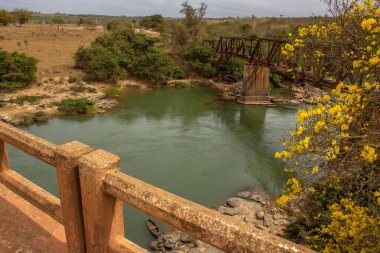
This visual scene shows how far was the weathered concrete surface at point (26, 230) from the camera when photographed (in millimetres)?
2822

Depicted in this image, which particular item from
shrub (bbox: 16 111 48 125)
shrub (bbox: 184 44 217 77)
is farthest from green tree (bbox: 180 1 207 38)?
shrub (bbox: 16 111 48 125)

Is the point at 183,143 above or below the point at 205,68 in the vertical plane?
below

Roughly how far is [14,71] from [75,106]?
22.5 feet

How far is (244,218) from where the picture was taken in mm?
10133

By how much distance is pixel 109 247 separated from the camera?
2148 mm

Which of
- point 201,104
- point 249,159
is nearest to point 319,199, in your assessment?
point 249,159

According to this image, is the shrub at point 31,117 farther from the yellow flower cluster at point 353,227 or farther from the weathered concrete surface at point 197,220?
the weathered concrete surface at point 197,220

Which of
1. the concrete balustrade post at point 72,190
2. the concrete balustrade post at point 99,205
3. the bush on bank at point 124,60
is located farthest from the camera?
the bush on bank at point 124,60

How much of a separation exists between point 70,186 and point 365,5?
5162 mm

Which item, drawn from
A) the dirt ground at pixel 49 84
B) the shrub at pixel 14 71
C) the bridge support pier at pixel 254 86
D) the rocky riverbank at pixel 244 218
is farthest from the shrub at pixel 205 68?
the rocky riverbank at pixel 244 218

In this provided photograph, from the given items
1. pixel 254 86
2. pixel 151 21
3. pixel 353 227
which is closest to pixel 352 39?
pixel 353 227

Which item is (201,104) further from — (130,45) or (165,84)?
(130,45)

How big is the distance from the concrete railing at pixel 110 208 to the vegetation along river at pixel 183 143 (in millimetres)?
7325

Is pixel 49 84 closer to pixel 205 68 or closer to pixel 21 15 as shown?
pixel 205 68
